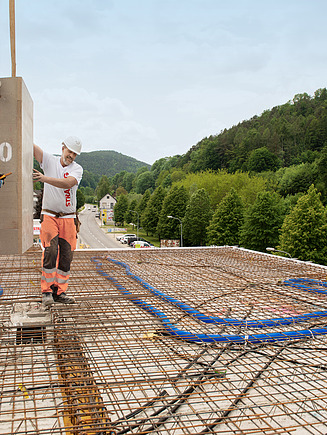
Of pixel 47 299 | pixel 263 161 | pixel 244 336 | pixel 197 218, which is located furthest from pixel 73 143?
pixel 263 161

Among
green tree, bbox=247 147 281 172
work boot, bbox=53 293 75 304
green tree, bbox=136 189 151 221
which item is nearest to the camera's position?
work boot, bbox=53 293 75 304

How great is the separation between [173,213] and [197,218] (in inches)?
239

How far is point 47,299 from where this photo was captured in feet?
17.2

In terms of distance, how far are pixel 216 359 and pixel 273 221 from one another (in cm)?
3080

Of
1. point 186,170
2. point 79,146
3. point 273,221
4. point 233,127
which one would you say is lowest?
point 273,221

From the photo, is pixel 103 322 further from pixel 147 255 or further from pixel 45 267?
pixel 147 255

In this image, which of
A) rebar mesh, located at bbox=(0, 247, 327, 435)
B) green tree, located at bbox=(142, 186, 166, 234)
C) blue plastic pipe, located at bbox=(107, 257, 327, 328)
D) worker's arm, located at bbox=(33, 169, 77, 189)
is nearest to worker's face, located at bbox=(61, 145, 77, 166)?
worker's arm, located at bbox=(33, 169, 77, 189)

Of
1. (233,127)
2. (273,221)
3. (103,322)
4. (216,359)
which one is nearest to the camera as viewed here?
(216,359)

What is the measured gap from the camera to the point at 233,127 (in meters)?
108

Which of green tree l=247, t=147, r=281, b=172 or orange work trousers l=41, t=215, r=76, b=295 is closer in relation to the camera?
orange work trousers l=41, t=215, r=76, b=295

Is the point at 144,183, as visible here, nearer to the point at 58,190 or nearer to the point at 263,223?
the point at 263,223

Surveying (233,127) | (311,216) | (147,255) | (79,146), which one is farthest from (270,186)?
(233,127)

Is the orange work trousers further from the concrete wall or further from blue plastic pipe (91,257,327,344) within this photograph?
blue plastic pipe (91,257,327,344)

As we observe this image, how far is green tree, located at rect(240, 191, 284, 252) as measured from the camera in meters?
33.2
